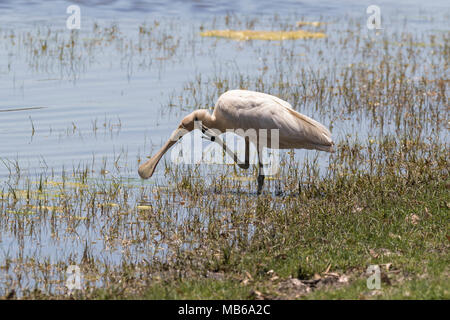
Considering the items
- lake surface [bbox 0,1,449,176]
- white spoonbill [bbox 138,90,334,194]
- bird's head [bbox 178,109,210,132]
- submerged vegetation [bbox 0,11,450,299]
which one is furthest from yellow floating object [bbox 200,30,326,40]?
white spoonbill [bbox 138,90,334,194]

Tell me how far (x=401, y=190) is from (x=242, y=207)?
6.68 feet

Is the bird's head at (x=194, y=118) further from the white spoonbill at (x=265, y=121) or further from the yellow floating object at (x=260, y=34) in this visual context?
the yellow floating object at (x=260, y=34)

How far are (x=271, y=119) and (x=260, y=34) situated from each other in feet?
47.5

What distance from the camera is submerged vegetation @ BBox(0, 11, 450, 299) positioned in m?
6.93

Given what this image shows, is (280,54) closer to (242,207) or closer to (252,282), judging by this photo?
(242,207)

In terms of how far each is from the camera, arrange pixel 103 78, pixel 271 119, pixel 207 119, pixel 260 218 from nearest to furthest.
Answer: pixel 260 218, pixel 271 119, pixel 207 119, pixel 103 78

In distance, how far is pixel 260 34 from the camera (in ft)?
80.8

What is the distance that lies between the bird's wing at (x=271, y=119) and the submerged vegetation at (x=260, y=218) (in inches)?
20.5

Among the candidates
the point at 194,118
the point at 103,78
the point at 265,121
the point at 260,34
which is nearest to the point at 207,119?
the point at 194,118

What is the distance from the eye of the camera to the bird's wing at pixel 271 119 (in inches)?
417

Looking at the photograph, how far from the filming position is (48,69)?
1819cm

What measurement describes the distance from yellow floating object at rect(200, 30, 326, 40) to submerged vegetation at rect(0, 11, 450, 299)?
8.02 meters

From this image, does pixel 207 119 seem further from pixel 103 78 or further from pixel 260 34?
pixel 260 34

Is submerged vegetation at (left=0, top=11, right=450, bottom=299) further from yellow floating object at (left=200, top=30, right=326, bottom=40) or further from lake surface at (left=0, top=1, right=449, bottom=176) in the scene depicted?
yellow floating object at (left=200, top=30, right=326, bottom=40)
